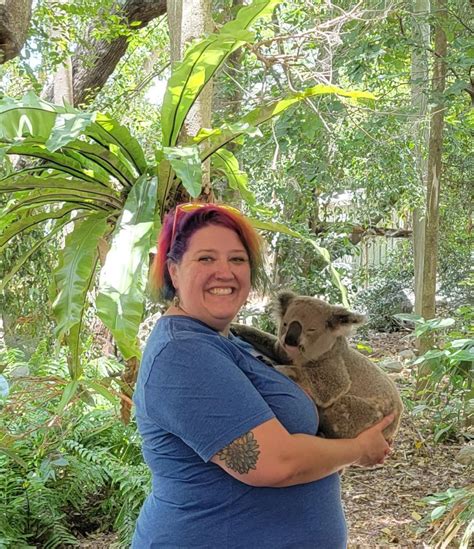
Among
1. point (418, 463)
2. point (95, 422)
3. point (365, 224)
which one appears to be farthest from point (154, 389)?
point (365, 224)

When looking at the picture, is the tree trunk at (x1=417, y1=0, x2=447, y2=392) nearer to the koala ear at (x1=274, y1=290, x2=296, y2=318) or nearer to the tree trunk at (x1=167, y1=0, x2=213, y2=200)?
the tree trunk at (x1=167, y1=0, x2=213, y2=200)

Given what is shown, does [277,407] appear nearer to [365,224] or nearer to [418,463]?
[418,463]

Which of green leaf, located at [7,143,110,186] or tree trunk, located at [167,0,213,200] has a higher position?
tree trunk, located at [167,0,213,200]

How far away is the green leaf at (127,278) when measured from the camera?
1574 millimetres

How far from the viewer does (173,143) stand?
2.10m

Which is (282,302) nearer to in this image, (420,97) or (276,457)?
(276,457)

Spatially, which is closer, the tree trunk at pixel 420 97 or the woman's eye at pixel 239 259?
the woman's eye at pixel 239 259

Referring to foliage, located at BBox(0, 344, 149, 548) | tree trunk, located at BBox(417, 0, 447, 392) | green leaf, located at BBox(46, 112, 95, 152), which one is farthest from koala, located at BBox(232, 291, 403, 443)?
tree trunk, located at BBox(417, 0, 447, 392)

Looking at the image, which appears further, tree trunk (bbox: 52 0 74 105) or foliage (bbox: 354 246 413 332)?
foliage (bbox: 354 246 413 332)

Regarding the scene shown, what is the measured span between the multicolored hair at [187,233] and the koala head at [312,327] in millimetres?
327

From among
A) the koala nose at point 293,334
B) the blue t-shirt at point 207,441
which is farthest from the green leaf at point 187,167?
the koala nose at point 293,334

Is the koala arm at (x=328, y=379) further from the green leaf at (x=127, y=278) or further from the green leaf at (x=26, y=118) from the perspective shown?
the green leaf at (x=26, y=118)

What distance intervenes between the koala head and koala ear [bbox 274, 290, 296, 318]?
0.07m

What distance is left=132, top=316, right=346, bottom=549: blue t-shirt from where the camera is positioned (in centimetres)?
134
